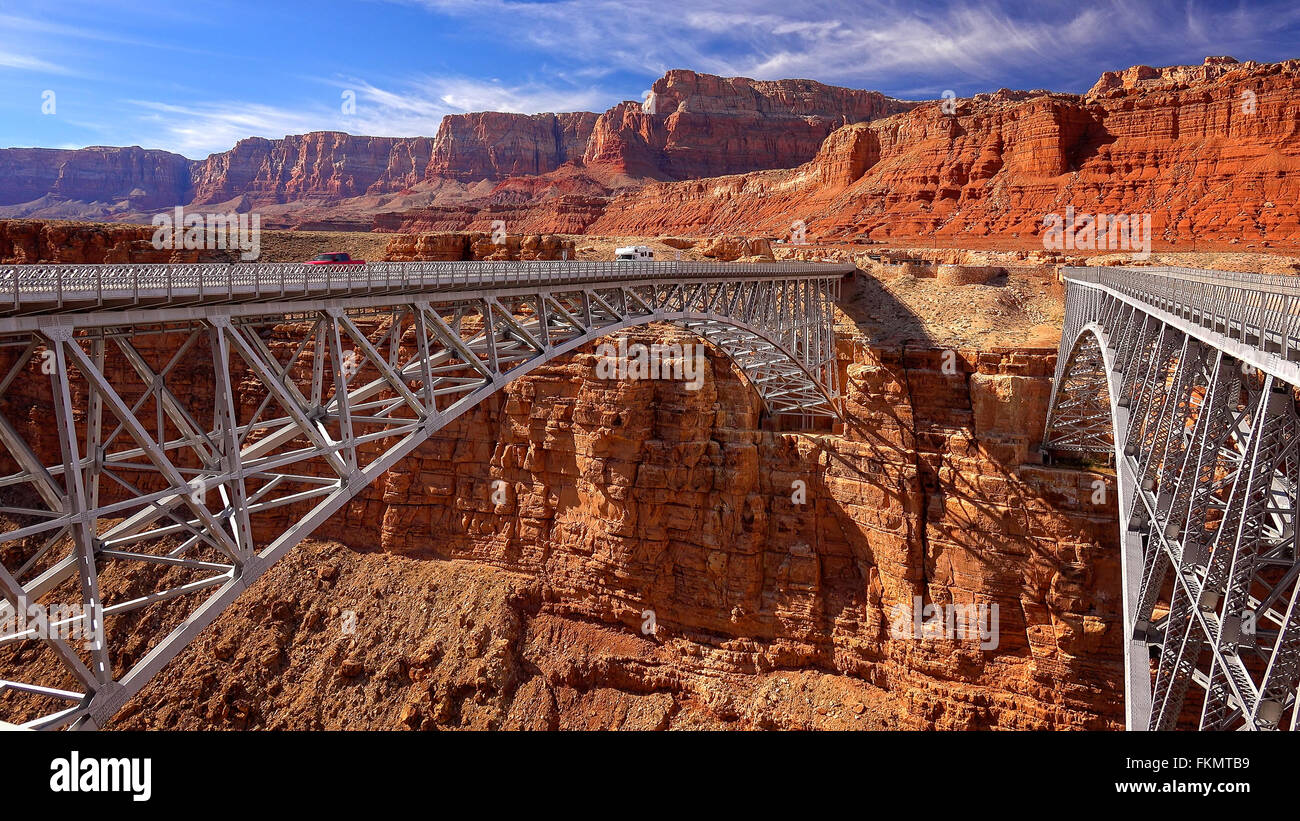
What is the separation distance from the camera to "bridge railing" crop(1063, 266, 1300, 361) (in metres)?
7.59

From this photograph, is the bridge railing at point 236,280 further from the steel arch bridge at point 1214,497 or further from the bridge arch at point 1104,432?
the bridge arch at point 1104,432

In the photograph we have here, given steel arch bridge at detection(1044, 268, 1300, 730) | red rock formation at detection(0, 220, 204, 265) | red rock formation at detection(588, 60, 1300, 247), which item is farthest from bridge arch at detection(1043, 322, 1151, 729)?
red rock formation at detection(0, 220, 204, 265)

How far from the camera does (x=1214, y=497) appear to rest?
33.8 ft

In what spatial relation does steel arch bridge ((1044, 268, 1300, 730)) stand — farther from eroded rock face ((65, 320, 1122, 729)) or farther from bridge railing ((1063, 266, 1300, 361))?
eroded rock face ((65, 320, 1122, 729))

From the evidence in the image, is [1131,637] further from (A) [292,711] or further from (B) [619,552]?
(A) [292,711]

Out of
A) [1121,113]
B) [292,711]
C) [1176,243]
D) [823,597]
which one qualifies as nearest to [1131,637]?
[823,597]

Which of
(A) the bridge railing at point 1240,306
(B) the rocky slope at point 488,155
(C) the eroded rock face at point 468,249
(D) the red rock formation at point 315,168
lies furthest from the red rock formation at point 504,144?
(A) the bridge railing at point 1240,306

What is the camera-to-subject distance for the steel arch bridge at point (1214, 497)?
760 cm

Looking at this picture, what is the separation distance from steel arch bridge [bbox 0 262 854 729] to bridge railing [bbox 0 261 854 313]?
0.04 meters

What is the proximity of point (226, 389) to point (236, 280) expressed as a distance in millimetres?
2038

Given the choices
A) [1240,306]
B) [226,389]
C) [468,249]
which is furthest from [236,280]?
[468,249]

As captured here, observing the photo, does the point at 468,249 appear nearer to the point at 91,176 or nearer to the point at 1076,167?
the point at 1076,167

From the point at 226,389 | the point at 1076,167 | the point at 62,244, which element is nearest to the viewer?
the point at 226,389
